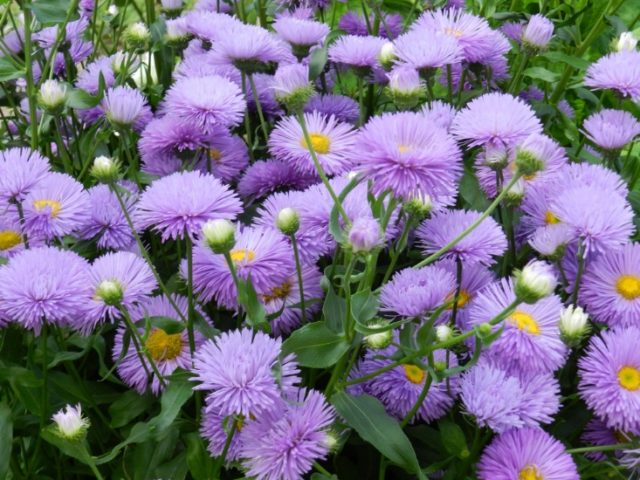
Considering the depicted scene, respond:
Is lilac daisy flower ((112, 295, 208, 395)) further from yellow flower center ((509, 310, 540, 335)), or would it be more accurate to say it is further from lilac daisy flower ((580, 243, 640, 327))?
lilac daisy flower ((580, 243, 640, 327))

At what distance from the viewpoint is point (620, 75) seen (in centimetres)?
128

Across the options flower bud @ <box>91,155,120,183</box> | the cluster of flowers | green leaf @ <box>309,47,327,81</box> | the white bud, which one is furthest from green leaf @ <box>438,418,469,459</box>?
the white bud

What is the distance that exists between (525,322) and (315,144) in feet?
1.32

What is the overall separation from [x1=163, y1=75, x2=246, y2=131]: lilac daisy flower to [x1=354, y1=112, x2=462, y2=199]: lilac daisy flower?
1.05 feet

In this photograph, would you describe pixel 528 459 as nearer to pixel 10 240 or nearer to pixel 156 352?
pixel 156 352

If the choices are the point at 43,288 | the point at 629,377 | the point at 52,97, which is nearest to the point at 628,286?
the point at 629,377

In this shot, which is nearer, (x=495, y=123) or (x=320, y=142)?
(x=495, y=123)

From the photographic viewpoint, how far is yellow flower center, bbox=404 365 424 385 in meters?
1.02

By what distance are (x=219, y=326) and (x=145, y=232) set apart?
0.22 metres

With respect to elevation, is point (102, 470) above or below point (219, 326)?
below

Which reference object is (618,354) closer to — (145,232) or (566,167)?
(566,167)

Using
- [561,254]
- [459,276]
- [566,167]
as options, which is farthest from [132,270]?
[566,167]

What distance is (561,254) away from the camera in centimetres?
103

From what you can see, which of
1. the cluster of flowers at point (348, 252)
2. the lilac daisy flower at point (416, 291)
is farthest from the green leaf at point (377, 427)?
the lilac daisy flower at point (416, 291)
